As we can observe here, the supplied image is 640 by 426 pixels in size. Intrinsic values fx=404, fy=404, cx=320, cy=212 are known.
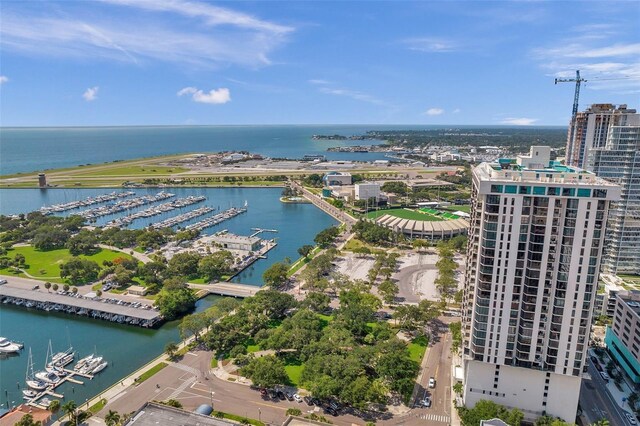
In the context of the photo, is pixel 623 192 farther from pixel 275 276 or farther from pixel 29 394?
pixel 29 394

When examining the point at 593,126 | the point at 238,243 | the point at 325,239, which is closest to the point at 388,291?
the point at 325,239

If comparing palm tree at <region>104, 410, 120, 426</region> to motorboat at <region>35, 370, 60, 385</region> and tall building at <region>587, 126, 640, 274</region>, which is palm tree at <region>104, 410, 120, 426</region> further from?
tall building at <region>587, 126, 640, 274</region>

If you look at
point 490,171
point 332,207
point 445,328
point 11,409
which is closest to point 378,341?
point 445,328

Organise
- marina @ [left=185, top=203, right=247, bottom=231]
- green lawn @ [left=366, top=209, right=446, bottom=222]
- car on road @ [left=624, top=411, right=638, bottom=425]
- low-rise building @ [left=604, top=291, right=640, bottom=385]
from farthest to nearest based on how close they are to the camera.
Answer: green lawn @ [left=366, top=209, right=446, bottom=222] → marina @ [left=185, top=203, right=247, bottom=231] → low-rise building @ [left=604, top=291, right=640, bottom=385] → car on road @ [left=624, top=411, right=638, bottom=425]

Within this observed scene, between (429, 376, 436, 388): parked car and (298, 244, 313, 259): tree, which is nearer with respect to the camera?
(429, 376, 436, 388): parked car

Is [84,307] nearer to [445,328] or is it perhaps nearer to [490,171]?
[445,328]

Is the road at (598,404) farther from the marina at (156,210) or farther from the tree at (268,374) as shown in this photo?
the marina at (156,210)

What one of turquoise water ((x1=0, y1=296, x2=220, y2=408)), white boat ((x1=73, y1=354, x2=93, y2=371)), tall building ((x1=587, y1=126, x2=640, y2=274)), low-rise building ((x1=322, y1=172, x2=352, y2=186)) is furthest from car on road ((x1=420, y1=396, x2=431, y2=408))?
low-rise building ((x1=322, y1=172, x2=352, y2=186))
